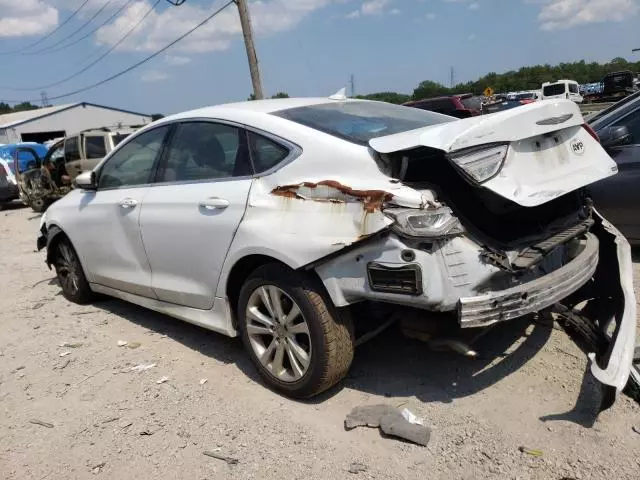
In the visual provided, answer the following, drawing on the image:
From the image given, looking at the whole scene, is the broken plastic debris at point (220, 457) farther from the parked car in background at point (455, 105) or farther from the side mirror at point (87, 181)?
the parked car in background at point (455, 105)

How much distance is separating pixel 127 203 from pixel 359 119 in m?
1.92

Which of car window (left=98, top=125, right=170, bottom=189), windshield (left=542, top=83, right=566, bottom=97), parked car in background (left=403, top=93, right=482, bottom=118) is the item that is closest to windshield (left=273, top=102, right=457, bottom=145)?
car window (left=98, top=125, right=170, bottom=189)

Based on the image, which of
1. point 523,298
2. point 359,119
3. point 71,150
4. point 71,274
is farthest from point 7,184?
point 523,298

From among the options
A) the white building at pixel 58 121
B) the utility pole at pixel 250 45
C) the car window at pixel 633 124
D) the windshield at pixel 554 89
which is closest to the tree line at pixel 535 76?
the windshield at pixel 554 89

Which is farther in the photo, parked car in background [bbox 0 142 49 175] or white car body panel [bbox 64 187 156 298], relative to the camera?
parked car in background [bbox 0 142 49 175]

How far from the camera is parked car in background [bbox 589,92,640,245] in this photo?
16.2ft

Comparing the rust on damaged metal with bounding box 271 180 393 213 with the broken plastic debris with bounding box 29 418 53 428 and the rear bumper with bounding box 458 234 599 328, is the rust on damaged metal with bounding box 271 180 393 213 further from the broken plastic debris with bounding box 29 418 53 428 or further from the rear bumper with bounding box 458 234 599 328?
the broken plastic debris with bounding box 29 418 53 428

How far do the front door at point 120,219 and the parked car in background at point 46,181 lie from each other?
10381 mm

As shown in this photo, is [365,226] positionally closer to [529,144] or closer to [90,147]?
[529,144]

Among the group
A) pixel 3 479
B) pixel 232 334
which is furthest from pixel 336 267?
pixel 3 479

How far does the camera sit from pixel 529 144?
2918 mm

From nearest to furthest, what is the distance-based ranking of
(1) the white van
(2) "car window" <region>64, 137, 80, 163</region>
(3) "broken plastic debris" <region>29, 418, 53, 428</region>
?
(3) "broken plastic debris" <region>29, 418, 53, 428</region>
(2) "car window" <region>64, 137, 80, 163</region>
(1) the white van

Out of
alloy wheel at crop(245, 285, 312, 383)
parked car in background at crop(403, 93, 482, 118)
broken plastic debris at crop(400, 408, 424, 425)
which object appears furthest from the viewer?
parked car in background at crop(403, 93, 482, 118)

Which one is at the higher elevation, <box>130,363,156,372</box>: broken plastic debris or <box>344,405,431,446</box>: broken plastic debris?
<box>344,405,431,446</box>: broken plastic debris
